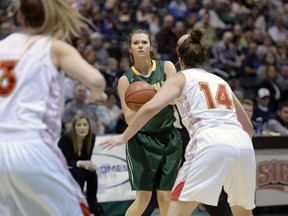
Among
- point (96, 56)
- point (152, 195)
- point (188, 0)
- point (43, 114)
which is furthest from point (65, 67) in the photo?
point (188, 0)

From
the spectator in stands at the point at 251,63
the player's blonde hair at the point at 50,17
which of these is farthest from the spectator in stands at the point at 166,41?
the player's blonde hair at the point at 50,17

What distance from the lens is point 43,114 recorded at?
11.9 ft

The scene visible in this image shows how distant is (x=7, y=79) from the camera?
361 centimetres

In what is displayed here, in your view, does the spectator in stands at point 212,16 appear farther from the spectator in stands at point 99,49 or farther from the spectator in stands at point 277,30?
the spectator in stands at point 99,49

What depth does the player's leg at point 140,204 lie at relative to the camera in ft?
20.2

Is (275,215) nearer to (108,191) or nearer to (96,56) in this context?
(108,191)

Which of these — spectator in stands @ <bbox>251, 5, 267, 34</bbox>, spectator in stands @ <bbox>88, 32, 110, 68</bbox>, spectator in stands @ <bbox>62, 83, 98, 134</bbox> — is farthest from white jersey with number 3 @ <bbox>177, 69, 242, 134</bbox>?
spectator in stands @ <bbox>251, 5, 267, 34</bbox>

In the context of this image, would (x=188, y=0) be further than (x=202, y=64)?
Yes

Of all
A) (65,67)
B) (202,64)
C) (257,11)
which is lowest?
(257,11)

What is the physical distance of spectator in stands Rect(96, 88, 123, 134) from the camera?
1075cm

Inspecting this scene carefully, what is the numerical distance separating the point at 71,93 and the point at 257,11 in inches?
268

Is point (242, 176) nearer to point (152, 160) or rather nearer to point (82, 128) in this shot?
point (152, 160)

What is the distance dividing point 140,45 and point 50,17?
2.79 m

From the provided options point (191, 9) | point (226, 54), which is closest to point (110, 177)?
point (226, 54)
